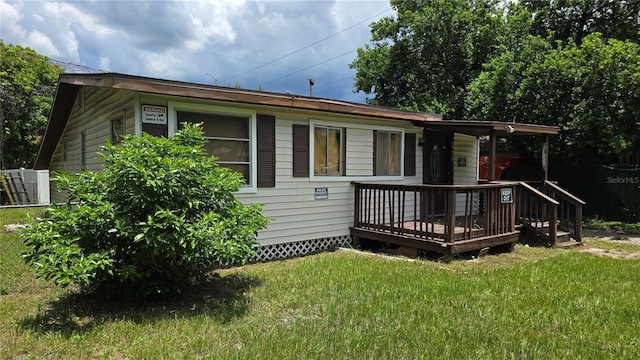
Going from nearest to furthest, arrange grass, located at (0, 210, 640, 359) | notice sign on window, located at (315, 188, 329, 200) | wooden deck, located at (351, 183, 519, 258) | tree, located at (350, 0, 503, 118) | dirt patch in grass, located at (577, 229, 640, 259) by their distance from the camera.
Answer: grass, located at (0, 210, 640, 359) → wooden deck, located at (351, 183, 519, 258) → notice sign on window, located at (315, 188, 329, 200) → dirt patch in grass, located at (577, 229, 640, 259) → tree, located at (350, 0, 503, 118)

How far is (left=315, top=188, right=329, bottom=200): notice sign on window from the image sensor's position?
738 cm

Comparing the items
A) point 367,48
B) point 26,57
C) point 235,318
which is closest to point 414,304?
point 235,318

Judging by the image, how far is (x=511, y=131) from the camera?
7828 mm

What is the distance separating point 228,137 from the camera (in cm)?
641

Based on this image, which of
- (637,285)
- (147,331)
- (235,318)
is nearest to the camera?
(147,331)

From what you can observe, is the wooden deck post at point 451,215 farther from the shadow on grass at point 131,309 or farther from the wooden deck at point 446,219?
the shadow on grass at point 131,309

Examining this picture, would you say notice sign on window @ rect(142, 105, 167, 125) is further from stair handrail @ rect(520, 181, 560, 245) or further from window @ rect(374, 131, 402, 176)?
stair handrail @ rect(520, 181, 560, 245)

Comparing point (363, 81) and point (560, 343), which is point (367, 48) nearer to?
point (363, 81)

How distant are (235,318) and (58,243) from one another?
5.68 ft

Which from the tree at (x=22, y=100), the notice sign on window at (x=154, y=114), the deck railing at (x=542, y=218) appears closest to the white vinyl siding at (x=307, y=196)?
the notice sign on window at (x=154, y=114)

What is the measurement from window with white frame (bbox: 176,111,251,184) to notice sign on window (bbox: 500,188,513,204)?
14.2ft

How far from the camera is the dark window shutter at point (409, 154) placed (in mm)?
8633

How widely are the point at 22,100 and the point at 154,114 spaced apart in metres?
15.4

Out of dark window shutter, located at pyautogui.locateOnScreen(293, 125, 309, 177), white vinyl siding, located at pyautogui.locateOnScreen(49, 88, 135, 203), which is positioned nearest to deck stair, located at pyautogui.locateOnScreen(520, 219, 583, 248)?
dark window shutter, located at pyautogui.locateOnScreen(293, 125, 309, 177)
